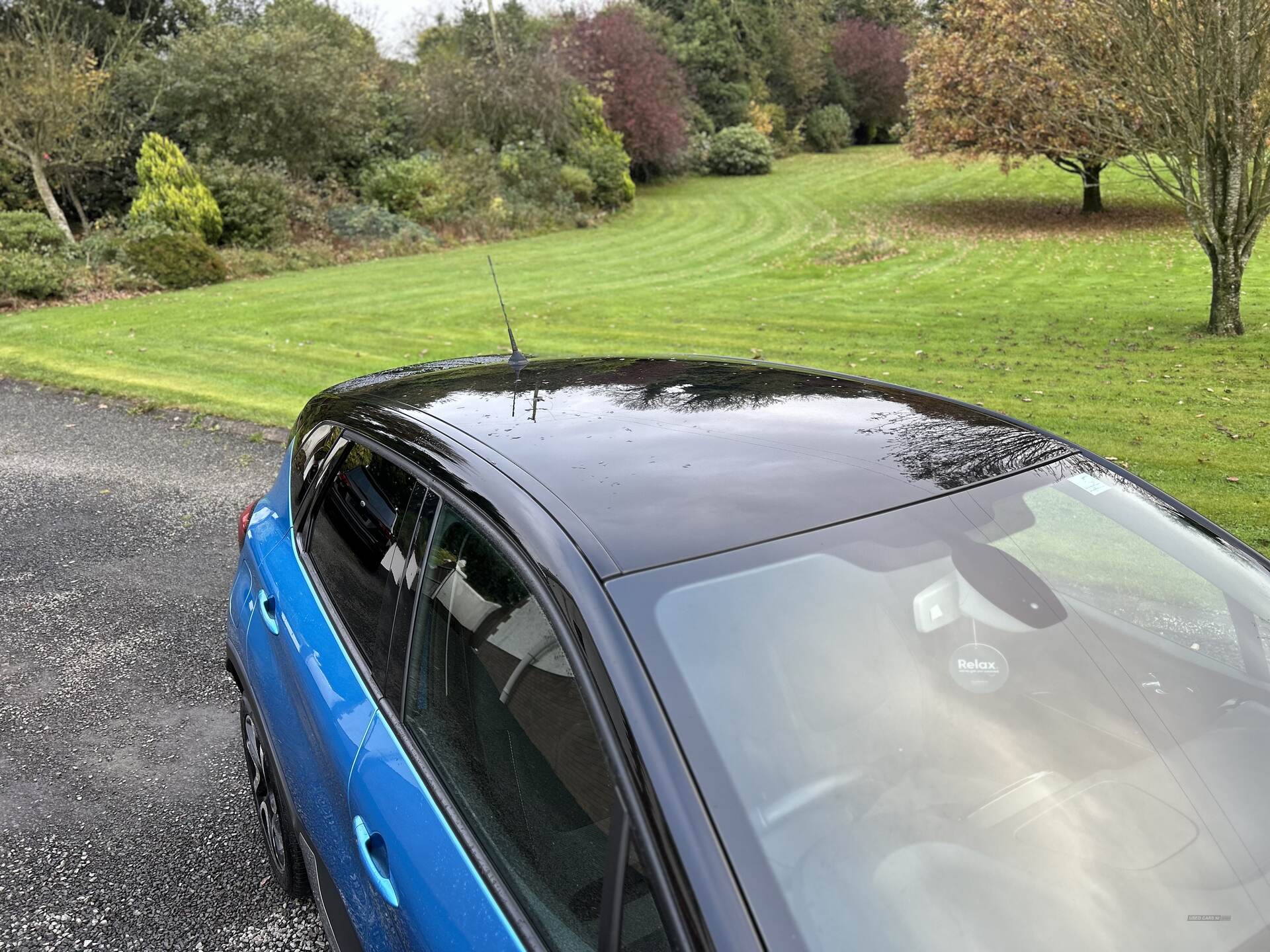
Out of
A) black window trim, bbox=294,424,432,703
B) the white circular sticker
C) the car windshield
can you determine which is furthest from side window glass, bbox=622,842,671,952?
black window trim, bbox=294,424,432,703

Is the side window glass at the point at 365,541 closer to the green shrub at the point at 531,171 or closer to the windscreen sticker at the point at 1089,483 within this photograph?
the windscreen sticker at the point at 1089,483

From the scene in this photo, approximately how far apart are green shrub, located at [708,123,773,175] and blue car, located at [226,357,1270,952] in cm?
3834

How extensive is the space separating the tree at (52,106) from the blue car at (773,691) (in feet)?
66.6

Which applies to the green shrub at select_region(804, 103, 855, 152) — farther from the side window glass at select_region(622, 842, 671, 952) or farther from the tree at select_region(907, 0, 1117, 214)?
the side window glass at select_region(622, 842, 671, 952)

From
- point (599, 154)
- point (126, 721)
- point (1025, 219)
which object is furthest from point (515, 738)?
point (599, 154)

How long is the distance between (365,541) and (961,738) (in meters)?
1.49

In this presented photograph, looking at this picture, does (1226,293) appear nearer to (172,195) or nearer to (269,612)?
(269,612)

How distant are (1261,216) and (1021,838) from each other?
11012mm

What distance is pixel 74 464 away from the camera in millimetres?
7203

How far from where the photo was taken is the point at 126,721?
3793mm

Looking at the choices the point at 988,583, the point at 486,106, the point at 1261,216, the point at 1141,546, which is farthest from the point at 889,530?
the point at 486,106

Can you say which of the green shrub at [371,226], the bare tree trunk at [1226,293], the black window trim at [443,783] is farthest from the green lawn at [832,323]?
the black window trim at [443,783]

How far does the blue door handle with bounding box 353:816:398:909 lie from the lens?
1.77 m

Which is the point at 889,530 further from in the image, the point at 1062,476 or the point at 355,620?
the point at 355,620
